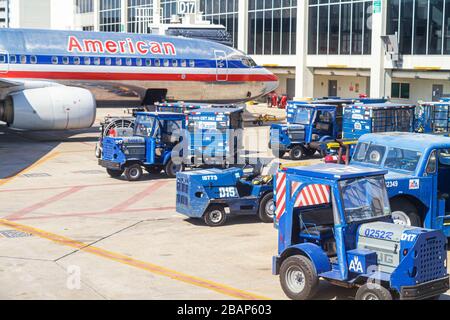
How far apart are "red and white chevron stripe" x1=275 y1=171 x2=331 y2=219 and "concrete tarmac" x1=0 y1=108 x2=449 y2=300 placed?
1555 mm

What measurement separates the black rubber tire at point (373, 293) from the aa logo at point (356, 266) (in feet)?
0.92

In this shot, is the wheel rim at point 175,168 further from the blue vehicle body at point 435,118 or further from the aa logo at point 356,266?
the aa logo at point 356,266

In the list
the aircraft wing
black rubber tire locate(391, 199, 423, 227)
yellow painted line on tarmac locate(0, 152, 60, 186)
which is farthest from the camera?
the aircraft wing

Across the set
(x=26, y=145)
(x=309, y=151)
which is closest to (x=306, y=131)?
(x=309, y=151)

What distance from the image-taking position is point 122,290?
1309 centimetres

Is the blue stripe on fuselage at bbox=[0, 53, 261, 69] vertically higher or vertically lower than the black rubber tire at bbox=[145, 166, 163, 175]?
higher

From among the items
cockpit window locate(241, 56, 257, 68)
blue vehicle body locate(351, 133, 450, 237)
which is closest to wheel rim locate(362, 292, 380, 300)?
blue vehicle body locate(351, 133, 450, 237)

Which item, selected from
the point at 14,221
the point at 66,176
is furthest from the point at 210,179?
the point at 66,176

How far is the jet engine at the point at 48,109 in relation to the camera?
32844 millimetres

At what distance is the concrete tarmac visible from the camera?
43.5ft

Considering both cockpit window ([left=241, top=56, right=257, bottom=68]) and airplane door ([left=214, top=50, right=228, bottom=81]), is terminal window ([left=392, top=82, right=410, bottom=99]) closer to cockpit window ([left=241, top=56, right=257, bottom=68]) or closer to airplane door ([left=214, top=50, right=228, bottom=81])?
cockpit window ([left=241, top=56, right=257, bottom=68])

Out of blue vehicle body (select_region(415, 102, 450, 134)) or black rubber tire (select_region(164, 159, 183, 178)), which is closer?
black rubber tire (select_region(164, 159, 183, 178))

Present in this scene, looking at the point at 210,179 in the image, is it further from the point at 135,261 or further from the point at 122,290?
the point at 122,290

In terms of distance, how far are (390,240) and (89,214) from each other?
35.3 ft
